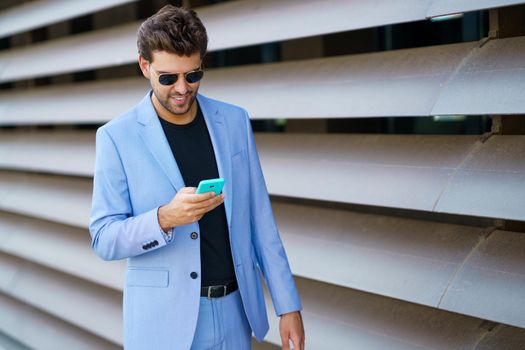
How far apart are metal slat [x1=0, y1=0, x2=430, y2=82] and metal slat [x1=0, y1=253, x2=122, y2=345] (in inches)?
66.7

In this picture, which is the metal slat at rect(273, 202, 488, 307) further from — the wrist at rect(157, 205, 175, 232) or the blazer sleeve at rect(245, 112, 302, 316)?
the wrist at rect(157, 205, 175, 232)

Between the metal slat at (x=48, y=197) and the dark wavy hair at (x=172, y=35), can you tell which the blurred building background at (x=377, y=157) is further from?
the dark wavy hair at (x=172, y=35)

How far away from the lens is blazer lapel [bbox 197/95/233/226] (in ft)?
8.78

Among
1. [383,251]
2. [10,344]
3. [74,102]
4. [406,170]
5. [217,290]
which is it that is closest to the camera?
[217,290]

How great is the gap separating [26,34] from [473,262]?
206 inches

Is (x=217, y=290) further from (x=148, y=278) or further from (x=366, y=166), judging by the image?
(x=366, y=166)

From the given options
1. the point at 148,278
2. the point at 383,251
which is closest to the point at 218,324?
the point at 148,278

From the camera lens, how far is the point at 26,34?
22.5ft

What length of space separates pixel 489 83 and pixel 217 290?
1150 mm

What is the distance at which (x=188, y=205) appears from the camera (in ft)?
7.65

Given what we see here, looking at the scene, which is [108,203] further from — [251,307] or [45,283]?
[45,283]

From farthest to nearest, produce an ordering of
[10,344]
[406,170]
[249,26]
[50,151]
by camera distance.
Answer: [10,344] < [50,151] < [249,26] < [406,170]

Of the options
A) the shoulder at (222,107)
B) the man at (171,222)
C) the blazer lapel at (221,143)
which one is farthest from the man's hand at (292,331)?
the shoulder at (222,107)

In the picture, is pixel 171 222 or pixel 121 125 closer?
pixel 171 222
